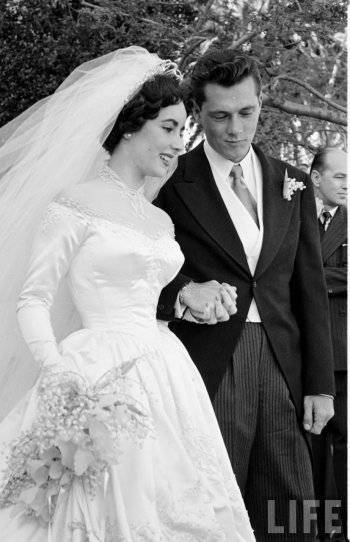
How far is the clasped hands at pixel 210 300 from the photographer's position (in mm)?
3934

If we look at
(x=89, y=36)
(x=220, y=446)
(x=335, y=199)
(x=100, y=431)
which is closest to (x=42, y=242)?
(x=100, y=431)

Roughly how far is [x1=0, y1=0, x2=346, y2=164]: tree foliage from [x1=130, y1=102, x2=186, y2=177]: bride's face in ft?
9.53

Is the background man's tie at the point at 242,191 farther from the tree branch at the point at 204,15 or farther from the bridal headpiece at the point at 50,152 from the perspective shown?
the tree branch at the point at 204,15

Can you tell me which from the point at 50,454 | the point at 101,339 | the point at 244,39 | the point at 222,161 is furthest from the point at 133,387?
the point at 244,39

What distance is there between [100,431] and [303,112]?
437 cm

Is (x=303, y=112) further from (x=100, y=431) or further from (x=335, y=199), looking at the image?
(x=100, y=431)

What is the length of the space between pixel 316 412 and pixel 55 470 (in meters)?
1.34

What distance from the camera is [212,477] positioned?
370 centimetres

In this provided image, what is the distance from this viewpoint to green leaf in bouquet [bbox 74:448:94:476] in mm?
3250

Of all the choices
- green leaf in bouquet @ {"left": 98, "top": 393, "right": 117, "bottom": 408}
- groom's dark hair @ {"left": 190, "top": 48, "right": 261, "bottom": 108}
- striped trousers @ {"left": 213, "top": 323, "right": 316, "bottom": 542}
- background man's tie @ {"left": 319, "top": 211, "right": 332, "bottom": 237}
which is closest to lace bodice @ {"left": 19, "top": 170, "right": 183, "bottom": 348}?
green leaf in bouquet @ {"left": 98, "top": 393, "right": 117, "bottom": 408}

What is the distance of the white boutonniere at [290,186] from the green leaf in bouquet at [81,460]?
158 cm

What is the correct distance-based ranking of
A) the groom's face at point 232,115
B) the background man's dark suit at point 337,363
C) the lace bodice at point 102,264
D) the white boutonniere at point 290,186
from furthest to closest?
the background man's dark suit at point 337,363 < the white boutonniere at point 290,186 < the groom's face at point 232,115 < the lace bodice at point 102,264

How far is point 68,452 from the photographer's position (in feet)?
10.8

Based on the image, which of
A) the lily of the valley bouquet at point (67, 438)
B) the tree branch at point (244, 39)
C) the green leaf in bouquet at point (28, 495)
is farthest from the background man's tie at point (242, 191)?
the tree branch at point (244, 39)
